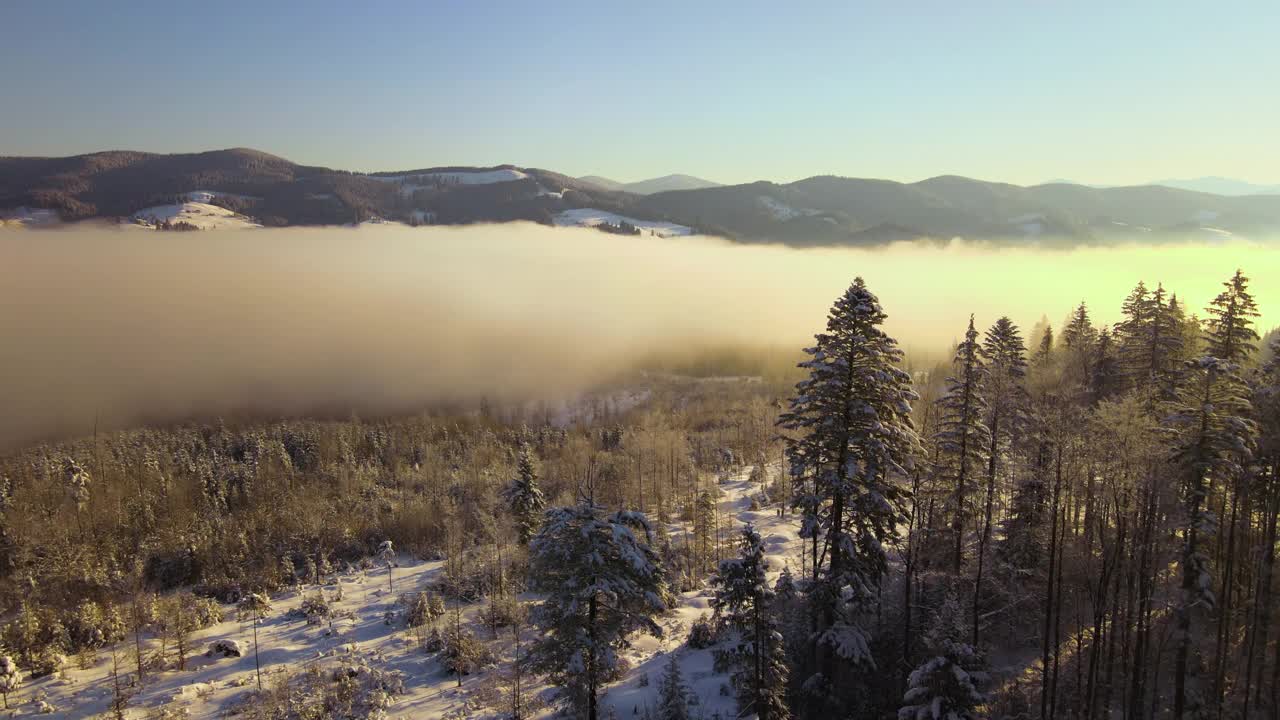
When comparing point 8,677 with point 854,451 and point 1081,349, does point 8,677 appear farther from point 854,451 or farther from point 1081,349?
point 1081,349

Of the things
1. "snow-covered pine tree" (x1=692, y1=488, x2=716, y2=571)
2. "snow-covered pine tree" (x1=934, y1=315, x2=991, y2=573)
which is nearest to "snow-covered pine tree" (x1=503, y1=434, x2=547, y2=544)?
"snow-covered pine tree" (x1=692, y1=488, x2=716, y2=571)

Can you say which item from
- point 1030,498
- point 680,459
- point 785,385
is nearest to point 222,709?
point 1030,498

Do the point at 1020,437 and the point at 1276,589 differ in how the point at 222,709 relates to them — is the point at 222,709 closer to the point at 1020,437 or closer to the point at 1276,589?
the point at 1020,437

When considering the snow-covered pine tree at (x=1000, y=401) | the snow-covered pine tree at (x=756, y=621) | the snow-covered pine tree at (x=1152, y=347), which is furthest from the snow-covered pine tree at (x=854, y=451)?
the snow-covered pine tree at (x=1152, y=347)

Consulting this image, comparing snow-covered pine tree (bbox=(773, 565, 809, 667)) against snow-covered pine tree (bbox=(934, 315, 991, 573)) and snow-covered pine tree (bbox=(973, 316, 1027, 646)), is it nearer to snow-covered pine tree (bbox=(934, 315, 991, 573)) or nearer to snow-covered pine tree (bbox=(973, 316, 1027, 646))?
snow-covered pine tree (bbox=(934, 315, 991, 573))

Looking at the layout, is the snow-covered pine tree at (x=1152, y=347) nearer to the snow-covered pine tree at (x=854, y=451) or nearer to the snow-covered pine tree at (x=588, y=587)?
the snow-covered pine tree at (x=854, y=451)

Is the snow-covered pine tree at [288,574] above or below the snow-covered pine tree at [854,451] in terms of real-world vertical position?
below
